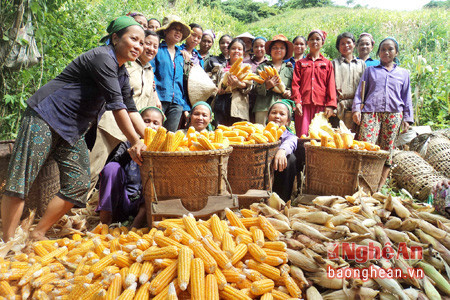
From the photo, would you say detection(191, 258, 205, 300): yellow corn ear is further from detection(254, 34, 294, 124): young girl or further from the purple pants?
detection(254, 34, 294, 124): young girl

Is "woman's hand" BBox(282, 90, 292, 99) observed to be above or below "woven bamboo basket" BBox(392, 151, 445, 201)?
above

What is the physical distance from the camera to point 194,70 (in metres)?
5.39

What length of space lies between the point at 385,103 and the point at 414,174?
1207mm

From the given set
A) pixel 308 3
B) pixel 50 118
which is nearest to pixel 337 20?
pixel 308 3

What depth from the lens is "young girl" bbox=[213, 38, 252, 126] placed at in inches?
206

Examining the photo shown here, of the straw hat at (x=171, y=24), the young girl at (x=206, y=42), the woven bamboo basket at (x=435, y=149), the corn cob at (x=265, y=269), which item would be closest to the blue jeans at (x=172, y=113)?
the straw hat at (x=171, y=24)

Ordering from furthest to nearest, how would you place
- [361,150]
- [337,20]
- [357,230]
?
[337,20] → [361,150] → [357,230]

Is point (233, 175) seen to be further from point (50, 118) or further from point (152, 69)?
point (152, 69)

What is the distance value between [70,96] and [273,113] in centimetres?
249

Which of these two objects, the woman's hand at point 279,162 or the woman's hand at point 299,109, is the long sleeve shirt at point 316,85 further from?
the woman's hand at point 279,162

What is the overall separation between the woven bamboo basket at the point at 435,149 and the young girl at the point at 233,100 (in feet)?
10.9

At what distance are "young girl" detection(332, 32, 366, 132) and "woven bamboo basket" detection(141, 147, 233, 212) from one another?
3.68 metres

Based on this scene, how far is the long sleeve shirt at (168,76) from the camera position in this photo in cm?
520

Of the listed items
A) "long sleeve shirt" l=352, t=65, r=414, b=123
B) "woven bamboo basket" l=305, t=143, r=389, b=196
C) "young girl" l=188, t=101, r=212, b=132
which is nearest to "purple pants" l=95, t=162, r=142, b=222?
"young girl" l=188, t=101, r=212, b=132
